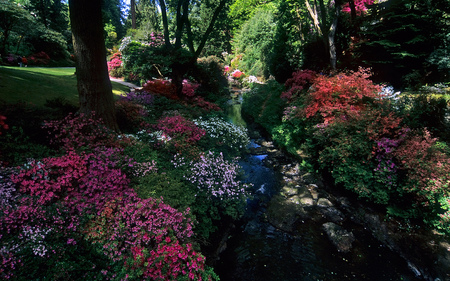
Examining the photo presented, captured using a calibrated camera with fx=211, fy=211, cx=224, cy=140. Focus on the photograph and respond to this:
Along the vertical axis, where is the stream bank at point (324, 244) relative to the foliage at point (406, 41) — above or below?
below

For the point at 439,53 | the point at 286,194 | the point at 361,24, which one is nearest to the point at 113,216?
the point at 286,194

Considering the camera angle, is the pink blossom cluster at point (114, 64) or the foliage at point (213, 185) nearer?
the foliage at point (213, 185)

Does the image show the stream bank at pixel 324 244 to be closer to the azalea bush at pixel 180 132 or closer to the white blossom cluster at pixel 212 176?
the white blossom cluster at pixel 212 176

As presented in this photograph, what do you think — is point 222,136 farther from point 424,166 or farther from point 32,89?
point 32,89

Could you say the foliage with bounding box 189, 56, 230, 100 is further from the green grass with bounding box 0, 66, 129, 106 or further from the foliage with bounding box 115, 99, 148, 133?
the green grass with bounding box 0, 66, 129, 106

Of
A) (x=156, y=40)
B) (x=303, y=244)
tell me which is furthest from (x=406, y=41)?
(x=156, y=40)

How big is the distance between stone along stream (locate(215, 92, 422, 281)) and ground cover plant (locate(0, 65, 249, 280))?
3.63 feet

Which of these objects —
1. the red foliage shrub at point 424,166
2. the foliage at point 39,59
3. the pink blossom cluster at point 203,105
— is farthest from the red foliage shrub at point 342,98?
the foliage at point 39,59

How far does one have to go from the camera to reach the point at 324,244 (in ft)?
18.4

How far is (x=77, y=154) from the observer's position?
174 inches

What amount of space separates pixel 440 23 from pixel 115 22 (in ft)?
153

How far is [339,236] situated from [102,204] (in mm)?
5807

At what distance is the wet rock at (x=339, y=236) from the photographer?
5453 mm

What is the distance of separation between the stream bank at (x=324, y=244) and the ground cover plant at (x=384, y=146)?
1.83ft
